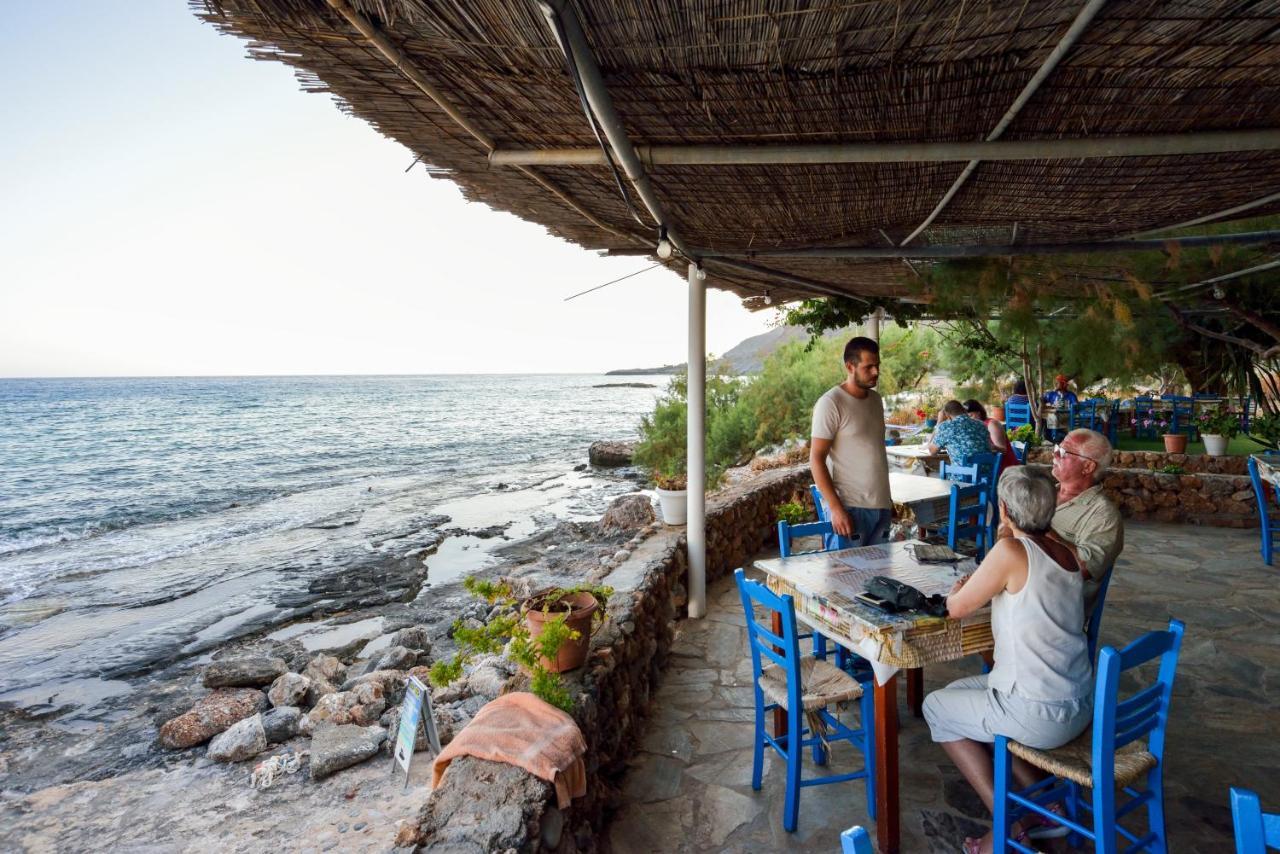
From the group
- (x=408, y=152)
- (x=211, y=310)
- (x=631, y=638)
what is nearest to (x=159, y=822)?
(x=631, y=638)

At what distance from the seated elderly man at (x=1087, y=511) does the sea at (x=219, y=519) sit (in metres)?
7.87

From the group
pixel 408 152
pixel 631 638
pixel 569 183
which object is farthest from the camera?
pixel 631 638

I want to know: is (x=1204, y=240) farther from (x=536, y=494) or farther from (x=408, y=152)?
(x=536, y=494)

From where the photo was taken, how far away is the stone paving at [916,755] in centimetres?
235

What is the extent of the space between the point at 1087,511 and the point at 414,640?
5.53 m

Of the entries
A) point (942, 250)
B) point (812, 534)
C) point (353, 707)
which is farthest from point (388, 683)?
point (942, 250)

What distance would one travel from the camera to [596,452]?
69.4 ft

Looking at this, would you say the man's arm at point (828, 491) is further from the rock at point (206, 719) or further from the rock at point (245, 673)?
the rock at point (245, 673)

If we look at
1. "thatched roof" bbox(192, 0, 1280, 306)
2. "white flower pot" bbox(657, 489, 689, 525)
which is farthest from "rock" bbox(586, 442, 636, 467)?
"thatched roof" bbox(192, 0, 1280, 306)

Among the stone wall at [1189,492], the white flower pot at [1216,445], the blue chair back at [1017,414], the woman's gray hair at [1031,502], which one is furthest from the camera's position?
the blue chair back at [1017,414]

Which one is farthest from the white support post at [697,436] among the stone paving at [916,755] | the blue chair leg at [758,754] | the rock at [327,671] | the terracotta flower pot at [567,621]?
the rock at [327,671]

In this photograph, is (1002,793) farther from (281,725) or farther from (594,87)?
(281,725)

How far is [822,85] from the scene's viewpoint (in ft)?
6.03

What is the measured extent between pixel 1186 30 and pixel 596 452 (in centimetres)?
1990
